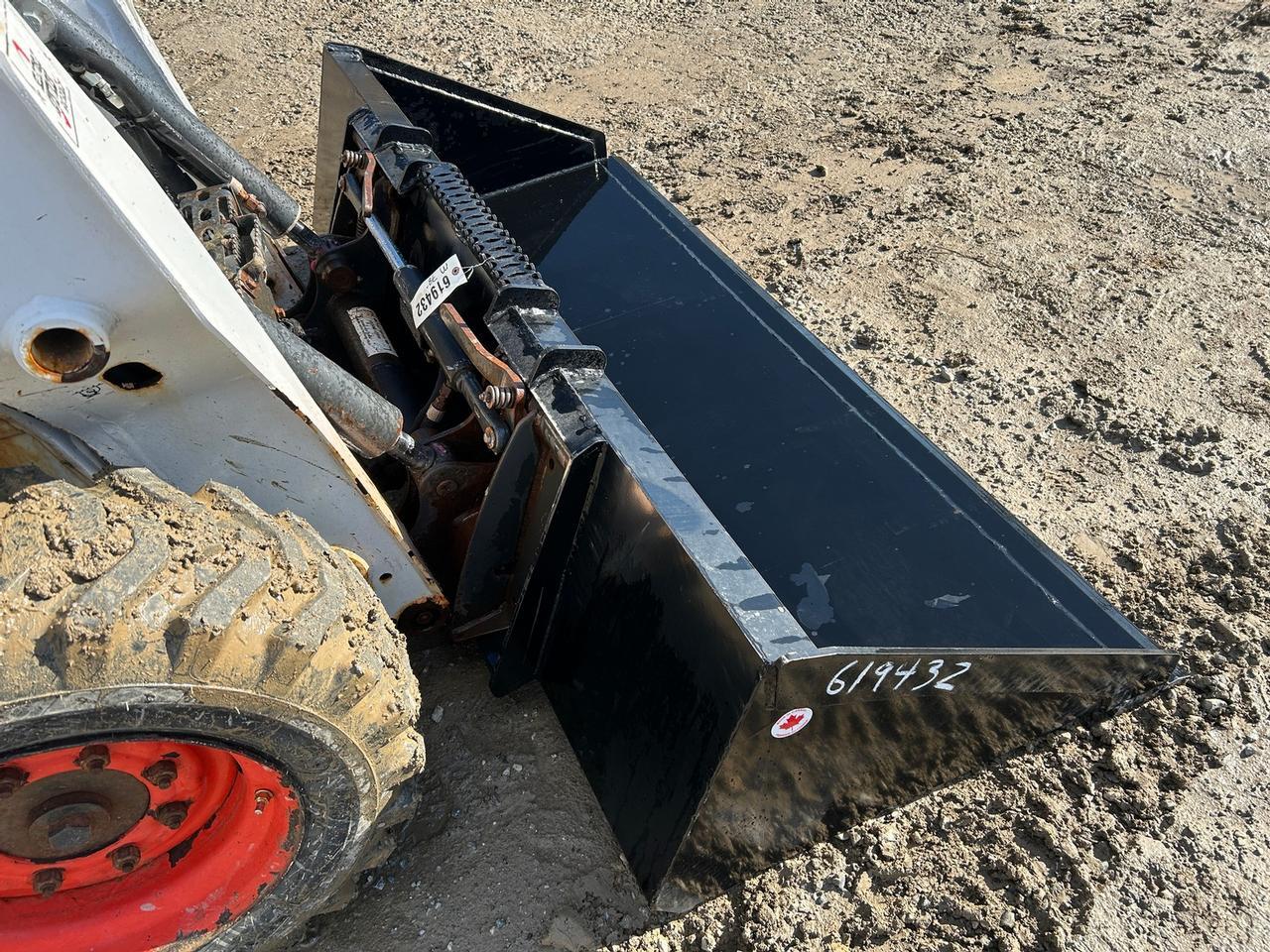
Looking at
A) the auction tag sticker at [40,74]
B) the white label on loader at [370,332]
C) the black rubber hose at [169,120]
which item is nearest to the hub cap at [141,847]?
the auction tag sticker at [40,74]

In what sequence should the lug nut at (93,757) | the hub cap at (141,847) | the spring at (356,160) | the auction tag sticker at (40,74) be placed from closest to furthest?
the auction tag sticker at (40,74), the lug nut at (93,757), the hub cap at (141,847), the spring at (356,160)

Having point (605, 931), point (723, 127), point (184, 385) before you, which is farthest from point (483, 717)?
point (723, 127)

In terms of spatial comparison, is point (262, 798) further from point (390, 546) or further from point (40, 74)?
point (40, 74)

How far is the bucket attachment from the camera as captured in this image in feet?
5.41

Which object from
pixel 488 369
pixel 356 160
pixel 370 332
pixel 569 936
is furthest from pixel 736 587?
pixel 356 160

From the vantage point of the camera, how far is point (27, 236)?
1196mm

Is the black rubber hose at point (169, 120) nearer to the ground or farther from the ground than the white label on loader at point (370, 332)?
farther from the ground

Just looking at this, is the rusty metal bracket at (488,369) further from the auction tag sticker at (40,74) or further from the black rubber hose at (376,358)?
the auction tag sticker at (40,74)

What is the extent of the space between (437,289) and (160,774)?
1.13 meters

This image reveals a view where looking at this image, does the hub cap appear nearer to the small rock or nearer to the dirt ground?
the dirt ground

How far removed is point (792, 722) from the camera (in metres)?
1.62

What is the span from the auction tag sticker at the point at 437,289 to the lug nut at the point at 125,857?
3.85ft

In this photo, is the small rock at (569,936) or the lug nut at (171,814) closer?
the lug nut at (171,814)

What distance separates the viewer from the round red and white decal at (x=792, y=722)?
5.21ft
